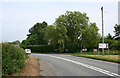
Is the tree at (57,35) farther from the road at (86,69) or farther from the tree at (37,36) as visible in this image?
the road at (86,69)

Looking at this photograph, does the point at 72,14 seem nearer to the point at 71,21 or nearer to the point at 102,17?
the point at 71,21

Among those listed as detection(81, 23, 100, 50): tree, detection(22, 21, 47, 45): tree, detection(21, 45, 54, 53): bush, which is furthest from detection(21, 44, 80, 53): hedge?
detection(22, 21, 47, 45): tree

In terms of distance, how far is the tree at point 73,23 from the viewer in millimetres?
60709

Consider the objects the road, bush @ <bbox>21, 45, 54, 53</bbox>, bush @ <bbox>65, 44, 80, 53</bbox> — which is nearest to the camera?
the road

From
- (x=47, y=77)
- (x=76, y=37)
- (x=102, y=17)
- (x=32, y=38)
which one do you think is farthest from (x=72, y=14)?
(x=47, y=77)

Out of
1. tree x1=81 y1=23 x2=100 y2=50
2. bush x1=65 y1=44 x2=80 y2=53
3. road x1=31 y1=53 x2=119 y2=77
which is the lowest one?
road x1=31 y1=53 x2=119 y2=77

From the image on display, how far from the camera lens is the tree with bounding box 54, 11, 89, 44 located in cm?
6071

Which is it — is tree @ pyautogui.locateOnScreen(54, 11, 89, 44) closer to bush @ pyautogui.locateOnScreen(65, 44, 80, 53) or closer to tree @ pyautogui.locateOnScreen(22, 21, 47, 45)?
bush @ pyautogui.locateOnScreen(65, 44, 80, 53)

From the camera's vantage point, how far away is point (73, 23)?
203ft

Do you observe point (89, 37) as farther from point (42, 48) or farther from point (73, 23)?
point (42, 48)

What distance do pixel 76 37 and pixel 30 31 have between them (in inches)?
2175

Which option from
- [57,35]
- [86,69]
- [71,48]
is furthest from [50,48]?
[86,69]

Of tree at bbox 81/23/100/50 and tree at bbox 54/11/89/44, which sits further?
tree at bbox 54/11/89/44

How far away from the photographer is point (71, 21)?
2454 inches
